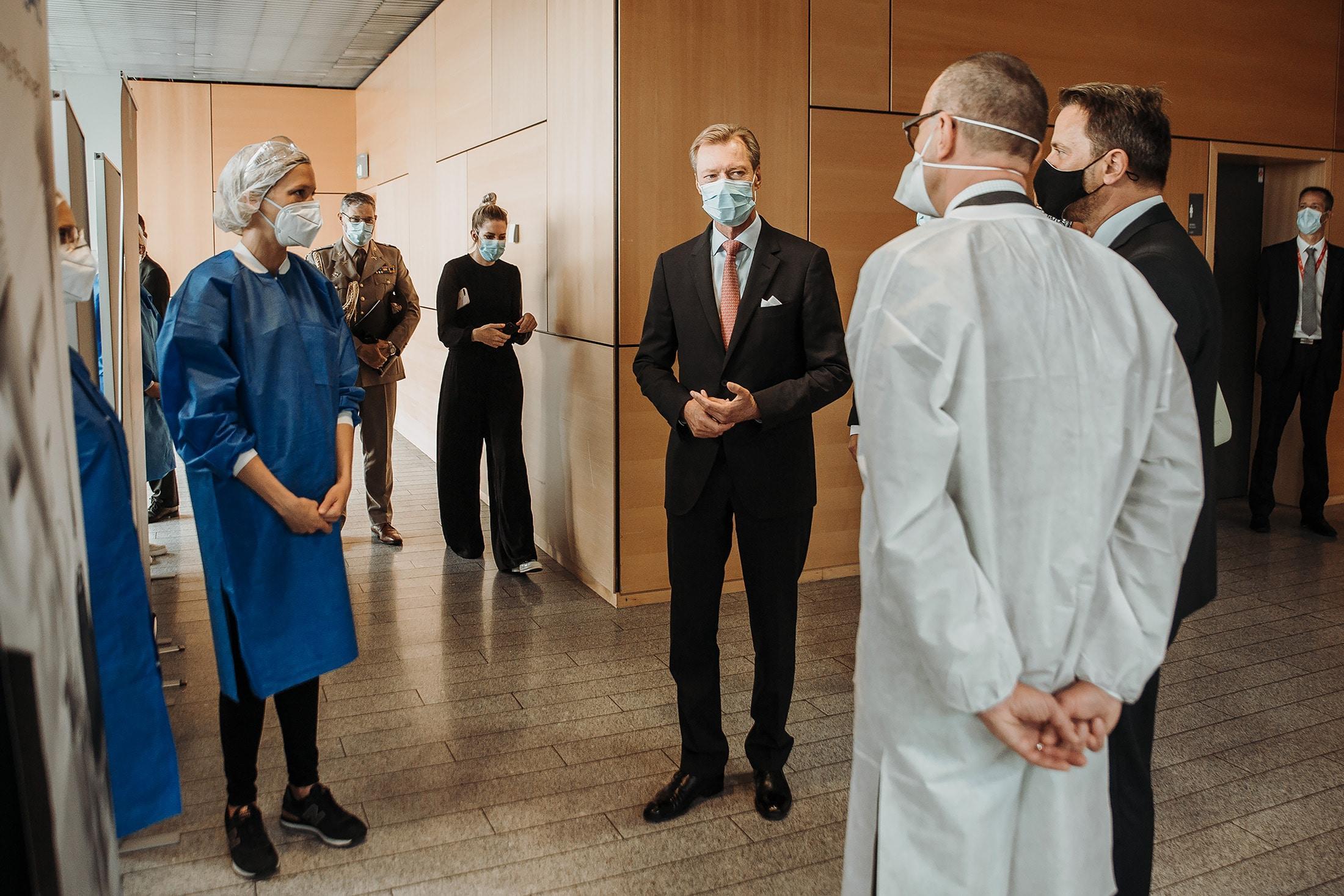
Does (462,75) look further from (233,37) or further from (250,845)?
(250,845)

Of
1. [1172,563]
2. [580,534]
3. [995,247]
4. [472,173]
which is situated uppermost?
[472,173]

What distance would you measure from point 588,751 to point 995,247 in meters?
2.24

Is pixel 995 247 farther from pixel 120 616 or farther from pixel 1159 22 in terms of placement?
pixel 1159 22

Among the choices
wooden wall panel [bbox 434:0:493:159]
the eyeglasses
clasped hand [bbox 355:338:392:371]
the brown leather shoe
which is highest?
wooden wall panel [bbox 434:0:493:159]

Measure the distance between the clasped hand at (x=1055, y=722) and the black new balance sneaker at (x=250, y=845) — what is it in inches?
73.1

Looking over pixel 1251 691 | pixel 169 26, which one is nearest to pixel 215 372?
pixel 1251 691

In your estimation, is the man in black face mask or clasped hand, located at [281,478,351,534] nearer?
the man in black face mask

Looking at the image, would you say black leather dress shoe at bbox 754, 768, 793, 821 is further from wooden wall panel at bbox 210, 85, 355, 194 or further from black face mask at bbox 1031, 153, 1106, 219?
wooden wall panel at bbox 210, 85, 355, 194

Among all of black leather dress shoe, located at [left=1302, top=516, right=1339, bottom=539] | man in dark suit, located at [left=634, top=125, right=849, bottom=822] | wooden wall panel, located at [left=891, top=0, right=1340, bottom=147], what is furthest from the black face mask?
black leather dress shoe, located at [left=1302, top=516, right=1339, bottom=539]

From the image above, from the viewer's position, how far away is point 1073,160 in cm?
236

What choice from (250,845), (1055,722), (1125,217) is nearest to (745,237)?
(1125,217)

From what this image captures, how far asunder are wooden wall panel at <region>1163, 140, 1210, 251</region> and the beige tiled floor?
223cm

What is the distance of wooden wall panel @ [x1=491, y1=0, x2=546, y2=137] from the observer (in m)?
5.30

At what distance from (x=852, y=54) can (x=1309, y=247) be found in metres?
3.22
